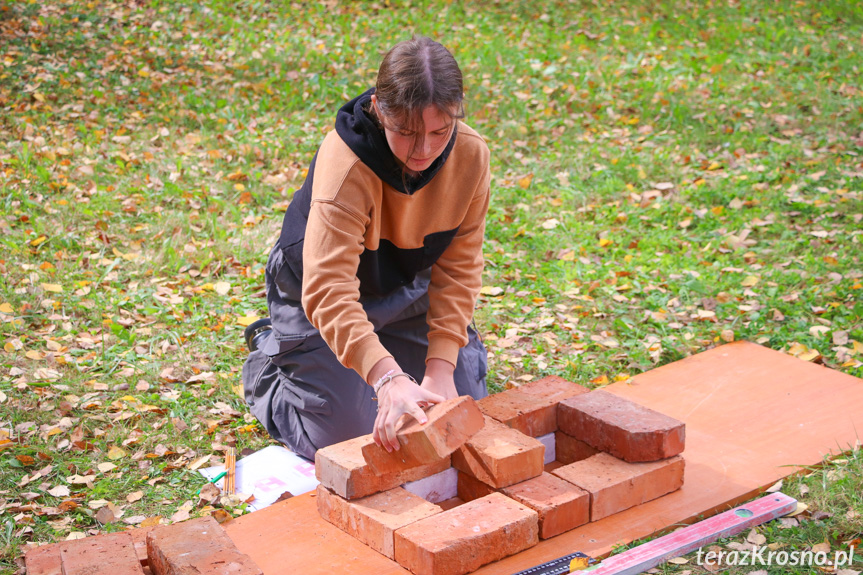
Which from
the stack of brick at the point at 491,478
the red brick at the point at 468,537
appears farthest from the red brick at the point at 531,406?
the red brick at the point at 468,537

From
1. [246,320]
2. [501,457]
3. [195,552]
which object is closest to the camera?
[195,552]

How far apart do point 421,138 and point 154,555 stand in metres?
1.37

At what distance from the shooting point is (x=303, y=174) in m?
6.08

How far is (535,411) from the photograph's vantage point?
2.91m

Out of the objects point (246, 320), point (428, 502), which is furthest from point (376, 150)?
point (246, 320)

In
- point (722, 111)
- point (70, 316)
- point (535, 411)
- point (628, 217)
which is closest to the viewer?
point (535, 411)

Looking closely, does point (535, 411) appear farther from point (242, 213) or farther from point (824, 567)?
point (242, 213)

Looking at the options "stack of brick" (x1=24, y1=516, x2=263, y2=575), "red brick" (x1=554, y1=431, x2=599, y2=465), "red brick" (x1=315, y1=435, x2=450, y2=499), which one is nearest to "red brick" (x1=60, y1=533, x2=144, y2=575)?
"stack of brick" (x1=24, y1=516, x2=263, y2=575)

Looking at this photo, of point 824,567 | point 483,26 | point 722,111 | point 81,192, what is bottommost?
point 824,567

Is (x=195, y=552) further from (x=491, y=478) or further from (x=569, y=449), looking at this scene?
(x=569, y=449)

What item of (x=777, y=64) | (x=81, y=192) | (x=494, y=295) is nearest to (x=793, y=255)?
(x=494, y=295)

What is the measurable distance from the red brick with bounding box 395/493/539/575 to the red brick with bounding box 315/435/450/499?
23 centimetres

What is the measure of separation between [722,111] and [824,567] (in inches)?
207

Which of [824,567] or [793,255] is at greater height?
[793,255]
